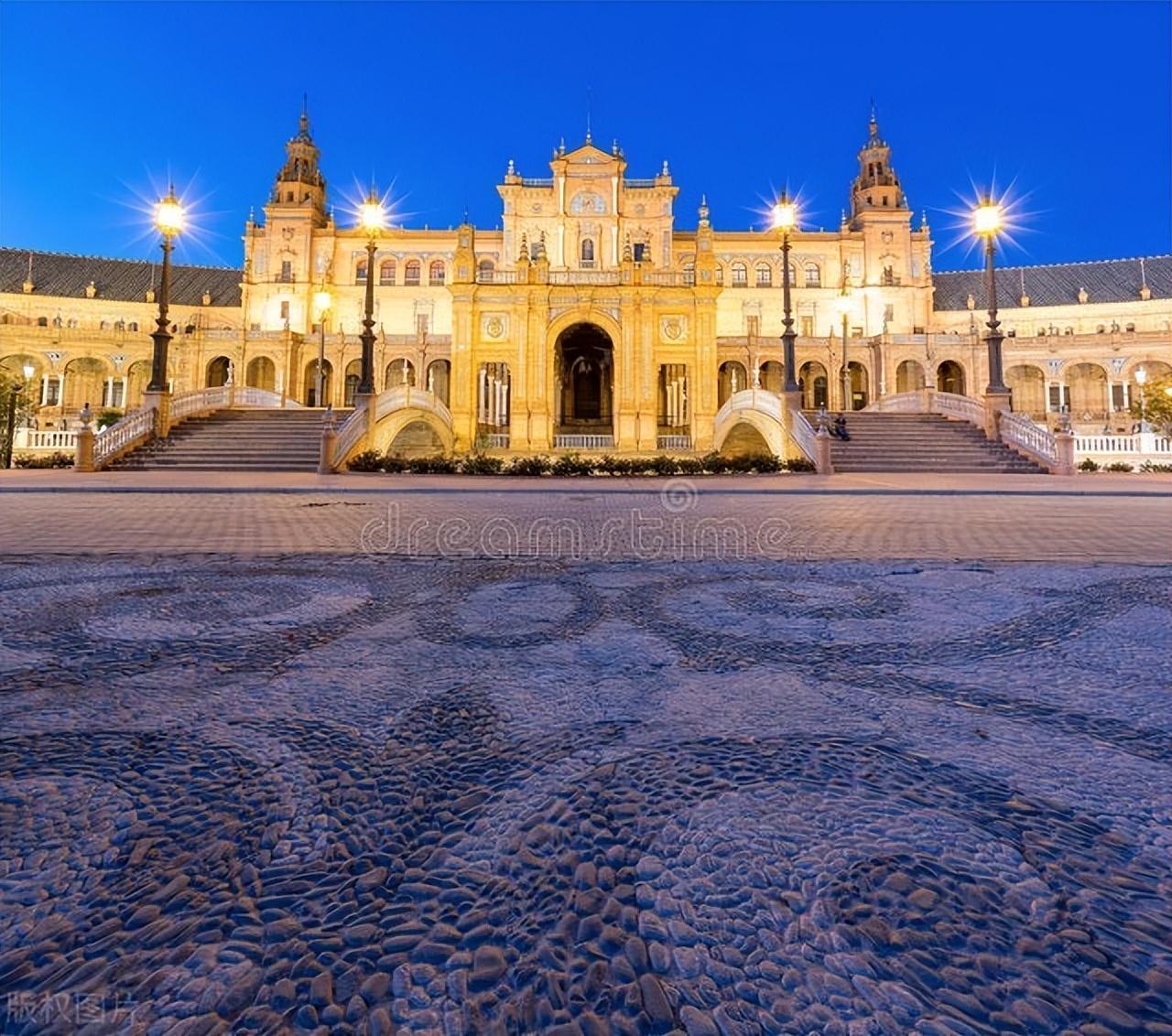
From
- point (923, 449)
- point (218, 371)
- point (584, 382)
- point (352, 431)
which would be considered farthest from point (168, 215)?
point (218, 371)

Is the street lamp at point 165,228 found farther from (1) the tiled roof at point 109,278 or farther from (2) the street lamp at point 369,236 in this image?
(1) the tiled roof at point 109,278

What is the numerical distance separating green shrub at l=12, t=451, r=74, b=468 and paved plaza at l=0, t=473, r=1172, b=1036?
74.0 feet

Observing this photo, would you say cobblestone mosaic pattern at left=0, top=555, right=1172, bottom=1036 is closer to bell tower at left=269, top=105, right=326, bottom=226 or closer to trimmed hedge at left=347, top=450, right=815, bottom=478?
trimmed hedge at left=347, top=450, right=815, bottom=478

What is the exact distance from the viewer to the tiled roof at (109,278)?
60.3 metres

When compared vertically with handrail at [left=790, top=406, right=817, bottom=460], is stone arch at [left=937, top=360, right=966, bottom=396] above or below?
above

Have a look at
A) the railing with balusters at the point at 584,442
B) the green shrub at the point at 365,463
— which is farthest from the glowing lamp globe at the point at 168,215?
the railing with balusters at the point at 584,442

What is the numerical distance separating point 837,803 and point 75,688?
2464 mm

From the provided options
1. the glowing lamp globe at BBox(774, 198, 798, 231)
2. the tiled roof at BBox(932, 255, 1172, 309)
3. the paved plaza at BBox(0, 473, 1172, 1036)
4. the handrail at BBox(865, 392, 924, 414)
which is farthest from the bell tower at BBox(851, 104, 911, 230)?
the paved plaza at BBox(0, 473, 1172, 1036)

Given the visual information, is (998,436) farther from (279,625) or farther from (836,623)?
(279,625)

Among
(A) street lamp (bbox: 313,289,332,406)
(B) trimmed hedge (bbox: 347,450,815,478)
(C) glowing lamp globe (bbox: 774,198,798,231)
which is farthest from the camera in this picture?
(A) street lamp (bbox: 313,289,332,406)

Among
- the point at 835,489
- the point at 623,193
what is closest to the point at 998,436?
the point at 835,489

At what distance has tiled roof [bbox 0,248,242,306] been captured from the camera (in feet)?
198

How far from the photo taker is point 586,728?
1.95 meters

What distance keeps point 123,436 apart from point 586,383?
108ft
